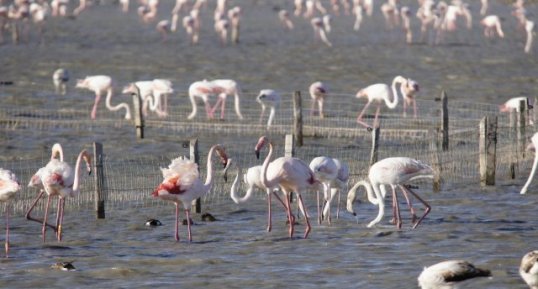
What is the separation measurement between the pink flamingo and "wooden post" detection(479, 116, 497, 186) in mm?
23610

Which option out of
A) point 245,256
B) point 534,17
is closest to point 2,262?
point 245,256

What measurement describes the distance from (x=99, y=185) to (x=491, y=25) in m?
27.8

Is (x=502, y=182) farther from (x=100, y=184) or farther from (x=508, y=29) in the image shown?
(x=508, y=29)

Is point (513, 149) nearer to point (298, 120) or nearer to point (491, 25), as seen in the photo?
point (298, 120)

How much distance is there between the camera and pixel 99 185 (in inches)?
607

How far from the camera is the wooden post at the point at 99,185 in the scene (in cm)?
1540

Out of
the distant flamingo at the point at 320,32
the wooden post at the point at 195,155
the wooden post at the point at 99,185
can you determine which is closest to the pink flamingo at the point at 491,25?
the distant flamingo at the point at 320,32

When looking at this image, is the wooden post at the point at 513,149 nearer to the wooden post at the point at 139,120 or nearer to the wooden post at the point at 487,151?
the wooden post at the point at 487,151

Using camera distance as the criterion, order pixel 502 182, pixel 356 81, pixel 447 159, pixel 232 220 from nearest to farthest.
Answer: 1. pixel 232 220
2. pixel 502 182
3. pixel 447 159
4. pixel 356 81

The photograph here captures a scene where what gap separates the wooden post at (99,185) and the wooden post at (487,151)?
202 inches

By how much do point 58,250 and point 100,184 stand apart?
1.99 m

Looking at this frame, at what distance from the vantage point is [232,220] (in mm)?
15414

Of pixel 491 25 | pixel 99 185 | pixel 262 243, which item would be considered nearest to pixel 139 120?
pixel 99 185

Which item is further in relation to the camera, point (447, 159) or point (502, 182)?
point (447, 159)
